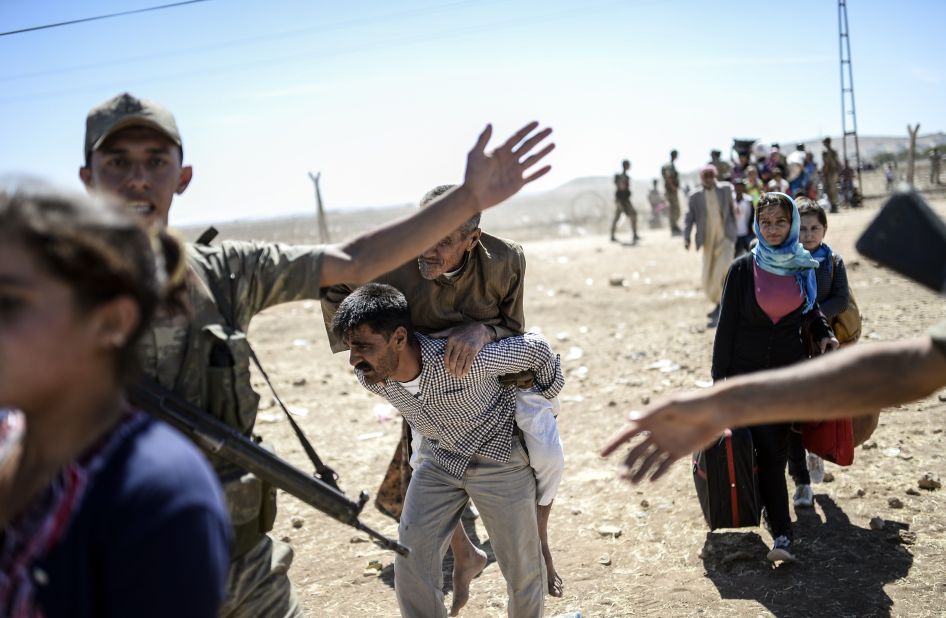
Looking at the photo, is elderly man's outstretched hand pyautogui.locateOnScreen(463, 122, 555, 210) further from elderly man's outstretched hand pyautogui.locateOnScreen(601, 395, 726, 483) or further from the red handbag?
the red handbag

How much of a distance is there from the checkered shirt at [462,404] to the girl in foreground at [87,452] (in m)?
2.06

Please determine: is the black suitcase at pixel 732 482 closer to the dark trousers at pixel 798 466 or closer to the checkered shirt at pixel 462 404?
the dark trousers at pixel 798 466

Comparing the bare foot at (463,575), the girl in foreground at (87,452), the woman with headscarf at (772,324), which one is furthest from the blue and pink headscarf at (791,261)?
the girl in foreground at (87,452)

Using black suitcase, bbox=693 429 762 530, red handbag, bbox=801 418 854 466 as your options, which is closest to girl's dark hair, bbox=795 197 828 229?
red handbag, bbox=801 418 854 466

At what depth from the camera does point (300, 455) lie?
707 cm

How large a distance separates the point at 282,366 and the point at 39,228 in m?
9.06

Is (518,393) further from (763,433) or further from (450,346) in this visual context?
(763,433)

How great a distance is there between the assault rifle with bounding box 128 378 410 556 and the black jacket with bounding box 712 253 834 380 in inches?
110

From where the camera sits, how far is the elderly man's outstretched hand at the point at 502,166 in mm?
2209

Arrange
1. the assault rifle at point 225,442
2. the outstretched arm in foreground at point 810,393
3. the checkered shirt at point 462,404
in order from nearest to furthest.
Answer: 1. the outstretched arm in foreground at point 810,393
2. the assault rifle at point 225,442
3. the checkered shirt at point 462,404

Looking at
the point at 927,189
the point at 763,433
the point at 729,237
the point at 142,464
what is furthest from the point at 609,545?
the point at 927,189

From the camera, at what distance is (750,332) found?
4.48 meters

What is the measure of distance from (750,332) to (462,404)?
76.9 inches

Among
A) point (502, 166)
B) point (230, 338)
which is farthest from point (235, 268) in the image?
point (502, 166)
